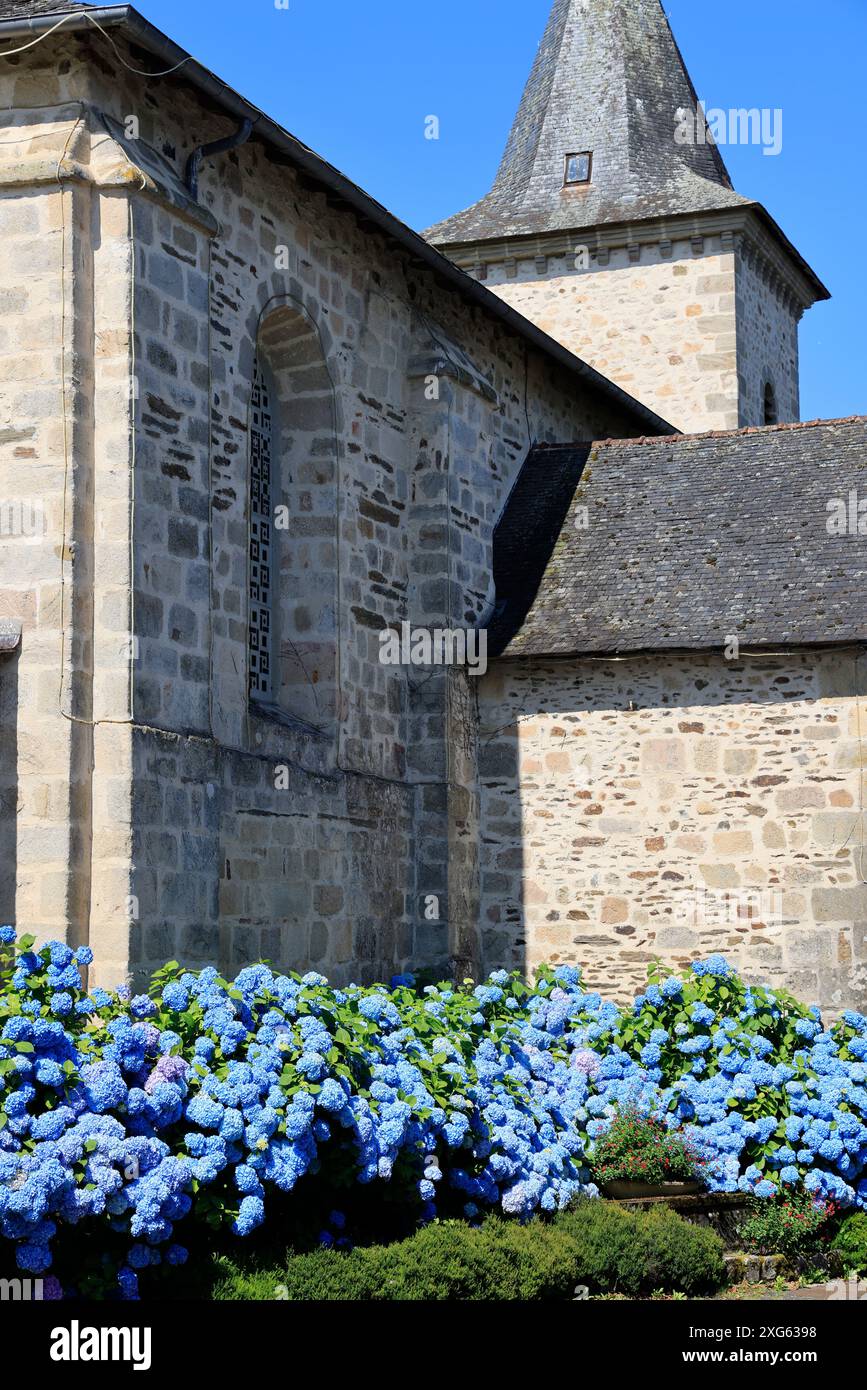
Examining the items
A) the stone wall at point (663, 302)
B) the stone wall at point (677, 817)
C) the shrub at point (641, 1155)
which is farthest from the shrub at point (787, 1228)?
the stone wall at point (663, 302)

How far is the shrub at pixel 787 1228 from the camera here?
9.12m

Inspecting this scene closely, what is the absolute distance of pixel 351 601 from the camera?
13078mm

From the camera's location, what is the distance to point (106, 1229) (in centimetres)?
694

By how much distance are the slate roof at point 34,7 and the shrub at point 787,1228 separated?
6.95 meters

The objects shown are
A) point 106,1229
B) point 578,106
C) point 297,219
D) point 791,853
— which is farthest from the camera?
point 578,106

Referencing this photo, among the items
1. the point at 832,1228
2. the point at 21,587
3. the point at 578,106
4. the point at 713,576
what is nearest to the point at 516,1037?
the point at 832,1228

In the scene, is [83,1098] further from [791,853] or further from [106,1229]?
[791,853]

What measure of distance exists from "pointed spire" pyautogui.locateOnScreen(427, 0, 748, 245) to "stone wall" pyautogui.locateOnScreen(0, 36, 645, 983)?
9.60 metres

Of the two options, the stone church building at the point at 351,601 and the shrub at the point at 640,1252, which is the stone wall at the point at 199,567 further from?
the shrub at the point at 640,1252

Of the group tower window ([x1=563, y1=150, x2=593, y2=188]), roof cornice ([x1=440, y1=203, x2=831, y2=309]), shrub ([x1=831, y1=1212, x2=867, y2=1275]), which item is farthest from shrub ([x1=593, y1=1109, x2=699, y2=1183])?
tower window ([x1=563, y1=150, x2=593, y2=188])

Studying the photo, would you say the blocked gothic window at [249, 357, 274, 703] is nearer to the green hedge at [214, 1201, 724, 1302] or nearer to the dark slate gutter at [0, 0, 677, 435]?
the dark slate gutter at [0, 0, 677, 435]

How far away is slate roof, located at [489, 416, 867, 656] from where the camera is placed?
13.7 m

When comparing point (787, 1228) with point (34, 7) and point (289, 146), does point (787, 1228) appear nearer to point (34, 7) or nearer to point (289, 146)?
point (289, 146)

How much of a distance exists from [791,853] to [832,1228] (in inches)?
170
